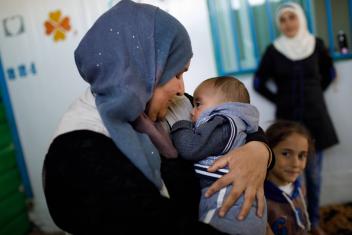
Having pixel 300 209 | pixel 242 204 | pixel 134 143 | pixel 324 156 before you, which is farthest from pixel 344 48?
→ pixel 134 143

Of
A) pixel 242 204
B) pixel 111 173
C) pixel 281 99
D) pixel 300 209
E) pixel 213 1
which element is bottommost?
pixel 300 209

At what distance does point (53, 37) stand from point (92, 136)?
0.62 metres

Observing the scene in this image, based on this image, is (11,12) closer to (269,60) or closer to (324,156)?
(269,60)

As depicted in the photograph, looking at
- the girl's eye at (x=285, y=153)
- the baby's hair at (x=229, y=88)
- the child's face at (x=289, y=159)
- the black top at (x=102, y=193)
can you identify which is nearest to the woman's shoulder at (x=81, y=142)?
the black top at (x=102, y=193)

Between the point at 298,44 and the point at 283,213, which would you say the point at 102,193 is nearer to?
the point at 283,213

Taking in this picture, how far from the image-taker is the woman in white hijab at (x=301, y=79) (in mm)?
2172

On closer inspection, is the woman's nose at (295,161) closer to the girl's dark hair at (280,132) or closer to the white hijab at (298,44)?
the girl's dark hair at (280,132)

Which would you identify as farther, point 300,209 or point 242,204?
point 300,209

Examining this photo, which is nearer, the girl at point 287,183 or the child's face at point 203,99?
the child's face at point 203,99

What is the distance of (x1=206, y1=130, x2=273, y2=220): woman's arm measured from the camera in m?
0.75

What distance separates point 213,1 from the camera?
62.7 inches

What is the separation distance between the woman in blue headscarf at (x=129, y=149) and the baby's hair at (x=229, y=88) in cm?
20

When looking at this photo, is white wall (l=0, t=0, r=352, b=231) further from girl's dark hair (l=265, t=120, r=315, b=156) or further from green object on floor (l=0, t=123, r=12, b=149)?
girl's dark hair (l=265, t=120, r=315, b=156)

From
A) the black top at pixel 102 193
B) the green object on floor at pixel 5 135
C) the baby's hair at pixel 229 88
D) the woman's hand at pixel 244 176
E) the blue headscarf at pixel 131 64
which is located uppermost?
the blue headscarf at pixel 131 64
